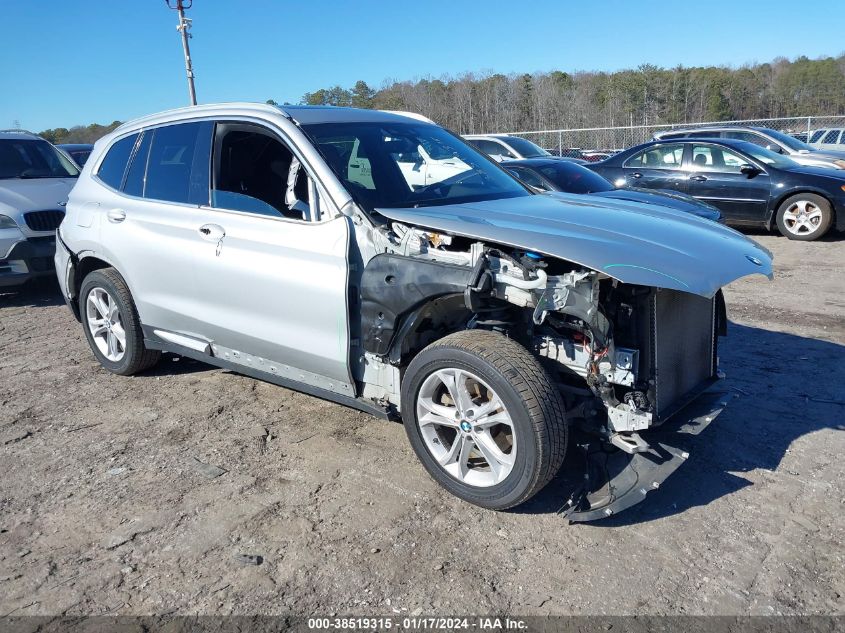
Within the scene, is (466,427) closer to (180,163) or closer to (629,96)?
(180,163)

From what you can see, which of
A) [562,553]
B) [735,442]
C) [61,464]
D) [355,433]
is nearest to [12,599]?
[61,464]

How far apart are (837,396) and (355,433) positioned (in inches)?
125

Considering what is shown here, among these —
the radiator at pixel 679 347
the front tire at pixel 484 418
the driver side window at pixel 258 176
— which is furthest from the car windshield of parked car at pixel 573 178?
the front tire at pixel 484 418

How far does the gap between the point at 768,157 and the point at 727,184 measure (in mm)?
779

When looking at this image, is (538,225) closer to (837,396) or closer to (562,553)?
(562,553)

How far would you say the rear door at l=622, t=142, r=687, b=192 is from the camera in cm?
1171

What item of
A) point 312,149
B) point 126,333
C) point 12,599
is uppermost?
point 312,149

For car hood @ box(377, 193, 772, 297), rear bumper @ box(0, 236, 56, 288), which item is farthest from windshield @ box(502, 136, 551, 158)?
car hood @ box(377, 193, 772, 297)

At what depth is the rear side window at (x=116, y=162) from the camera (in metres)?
5.10

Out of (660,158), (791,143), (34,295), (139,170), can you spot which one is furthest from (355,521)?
(791,143)

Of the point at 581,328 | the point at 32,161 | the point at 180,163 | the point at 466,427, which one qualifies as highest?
the point at 32,161

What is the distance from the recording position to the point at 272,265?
12.7ft

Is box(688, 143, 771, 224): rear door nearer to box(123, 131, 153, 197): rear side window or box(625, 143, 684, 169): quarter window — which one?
box(625, 143, 684, 169): quarter window

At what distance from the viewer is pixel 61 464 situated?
3984 millimetres
